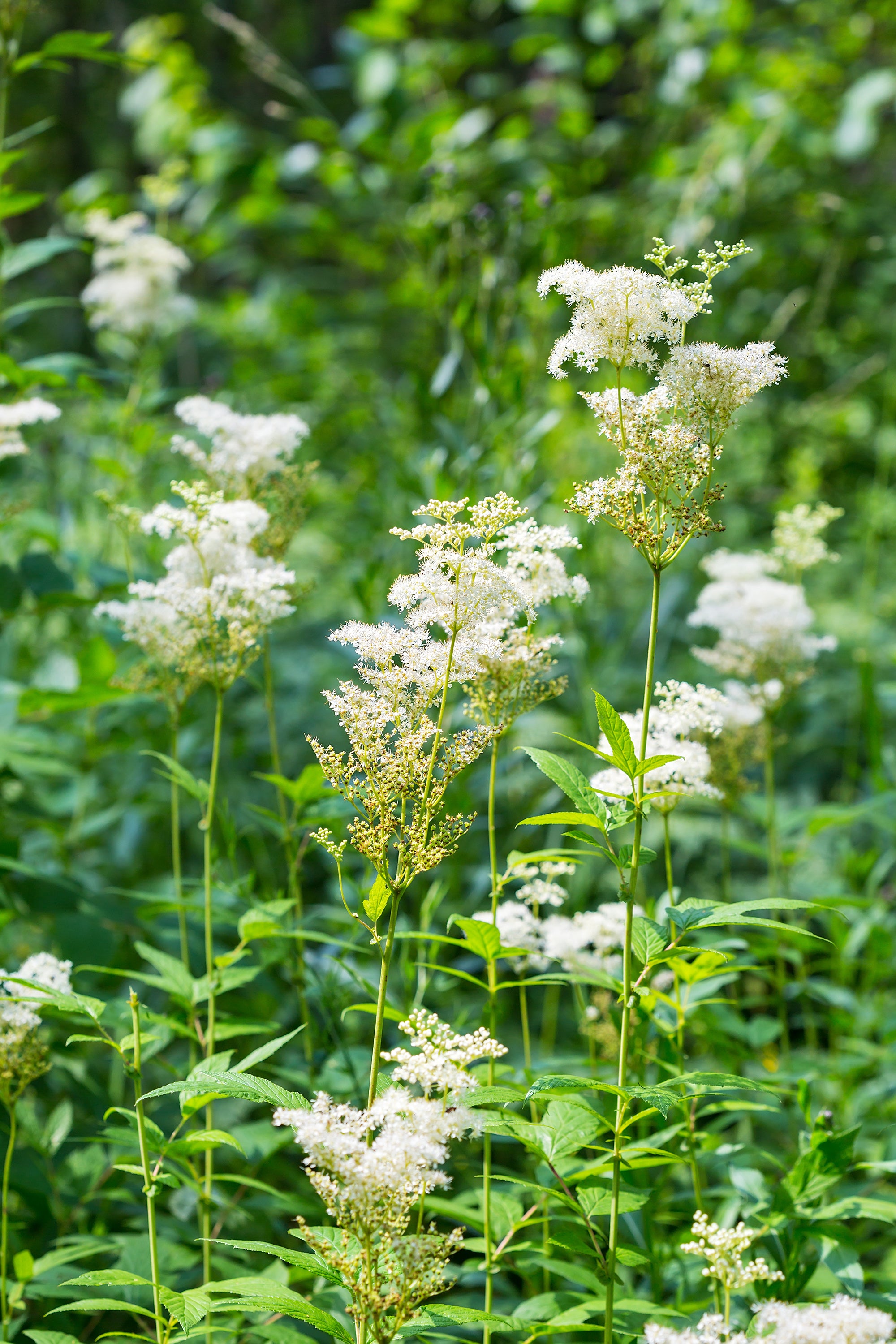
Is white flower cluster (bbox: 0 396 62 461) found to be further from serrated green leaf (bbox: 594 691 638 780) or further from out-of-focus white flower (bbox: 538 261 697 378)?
serrated green leaf (bbox: 594 691 638 780)

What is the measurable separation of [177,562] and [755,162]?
14.3 ft

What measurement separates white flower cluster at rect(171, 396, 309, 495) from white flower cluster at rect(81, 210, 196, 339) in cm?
126

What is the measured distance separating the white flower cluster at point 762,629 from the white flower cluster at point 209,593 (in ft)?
3.52

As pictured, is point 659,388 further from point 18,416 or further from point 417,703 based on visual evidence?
point 18,416

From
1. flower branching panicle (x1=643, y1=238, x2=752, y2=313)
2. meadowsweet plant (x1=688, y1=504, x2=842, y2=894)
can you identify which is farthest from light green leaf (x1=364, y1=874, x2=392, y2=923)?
meadowsweet plant (x1=688, y1=504, x2=842, y2=894)

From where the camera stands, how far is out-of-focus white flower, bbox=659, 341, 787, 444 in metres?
1.44

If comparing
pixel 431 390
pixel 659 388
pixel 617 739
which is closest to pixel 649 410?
pixel 659 388

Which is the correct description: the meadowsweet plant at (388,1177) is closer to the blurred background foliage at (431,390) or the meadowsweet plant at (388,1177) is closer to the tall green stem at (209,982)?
the blurred background foliage at (431,390)

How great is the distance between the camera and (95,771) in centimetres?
388

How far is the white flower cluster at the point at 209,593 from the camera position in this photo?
74.2 inches

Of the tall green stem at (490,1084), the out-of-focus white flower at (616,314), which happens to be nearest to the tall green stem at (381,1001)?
the tall green stem at (490,1084)

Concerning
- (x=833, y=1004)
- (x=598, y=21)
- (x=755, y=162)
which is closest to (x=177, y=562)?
(x=833, y=1004)

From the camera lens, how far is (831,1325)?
1.22 m

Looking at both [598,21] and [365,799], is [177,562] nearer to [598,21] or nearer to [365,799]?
[365,799]
